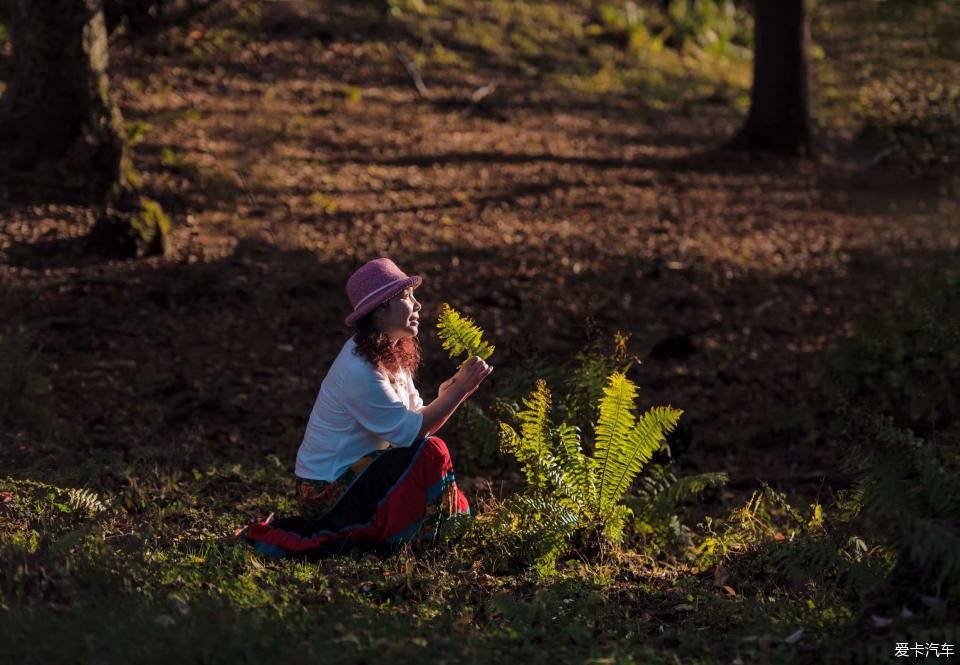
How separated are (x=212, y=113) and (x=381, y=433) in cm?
871

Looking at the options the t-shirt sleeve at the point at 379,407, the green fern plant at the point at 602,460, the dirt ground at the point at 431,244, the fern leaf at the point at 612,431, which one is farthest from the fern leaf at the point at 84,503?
the fern leaf at the point at 612,431

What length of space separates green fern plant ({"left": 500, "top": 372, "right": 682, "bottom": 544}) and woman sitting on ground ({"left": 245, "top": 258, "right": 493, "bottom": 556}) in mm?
479

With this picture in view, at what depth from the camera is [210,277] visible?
388 inches

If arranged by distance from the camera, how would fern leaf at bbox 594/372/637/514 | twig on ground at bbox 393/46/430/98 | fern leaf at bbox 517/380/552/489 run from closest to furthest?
1. fern leaf at bbox 594/372/637/514
2. fern leaf at bbox 517/380/552/489
3. twig on ground at bbox 393/46/430/98

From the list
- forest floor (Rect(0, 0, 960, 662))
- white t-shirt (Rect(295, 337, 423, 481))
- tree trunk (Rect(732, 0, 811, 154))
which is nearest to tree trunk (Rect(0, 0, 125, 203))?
forest floor (Rect(0, 0, 960, 662))

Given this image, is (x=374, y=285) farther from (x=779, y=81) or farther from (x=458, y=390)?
(x=779, y=81)

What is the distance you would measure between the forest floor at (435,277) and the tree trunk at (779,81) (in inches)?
15.3

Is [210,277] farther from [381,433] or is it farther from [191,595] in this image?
[191,595]

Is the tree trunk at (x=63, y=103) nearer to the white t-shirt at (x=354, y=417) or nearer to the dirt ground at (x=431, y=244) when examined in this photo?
the dirt ground at (x=431, y=244)

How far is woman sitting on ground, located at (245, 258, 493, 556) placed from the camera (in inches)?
205

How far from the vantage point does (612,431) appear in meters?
5.62

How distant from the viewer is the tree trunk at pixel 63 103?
34.2ft

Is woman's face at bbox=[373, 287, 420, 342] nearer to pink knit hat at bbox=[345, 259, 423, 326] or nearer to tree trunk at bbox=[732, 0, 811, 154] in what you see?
pink knit hat at bbox=[345, 259, 423, 326]

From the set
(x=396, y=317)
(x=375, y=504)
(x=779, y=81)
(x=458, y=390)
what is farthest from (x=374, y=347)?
(x=779, y=81)
